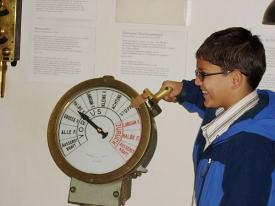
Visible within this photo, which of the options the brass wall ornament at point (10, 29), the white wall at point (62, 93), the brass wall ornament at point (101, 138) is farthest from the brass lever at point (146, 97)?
the brass wall ornament at point (10, 29)

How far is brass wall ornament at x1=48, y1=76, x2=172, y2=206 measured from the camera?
5.33ft

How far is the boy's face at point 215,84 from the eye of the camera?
143 cm

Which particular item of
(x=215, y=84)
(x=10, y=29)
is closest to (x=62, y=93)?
(x=10, y=29)

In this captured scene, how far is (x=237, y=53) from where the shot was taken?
1395mm

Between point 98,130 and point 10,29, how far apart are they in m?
0.60

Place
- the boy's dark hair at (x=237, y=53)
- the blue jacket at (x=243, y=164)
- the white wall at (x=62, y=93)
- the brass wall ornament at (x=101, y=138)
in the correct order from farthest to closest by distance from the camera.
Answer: the white wall at (x=62, y=93)
the brass wall ornament at (x=101, y=138)
the boy's dark hair at (x=237, y=53)
the blue jacket at (x=243, y=164)

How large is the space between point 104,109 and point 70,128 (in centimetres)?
13

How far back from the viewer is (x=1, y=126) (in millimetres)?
2027

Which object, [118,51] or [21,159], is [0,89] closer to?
[21,159]

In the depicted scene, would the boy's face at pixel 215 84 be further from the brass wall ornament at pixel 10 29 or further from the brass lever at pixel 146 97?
the brass wall ornament at pixel 10 29

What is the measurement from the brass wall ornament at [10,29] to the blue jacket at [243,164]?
3.02ft

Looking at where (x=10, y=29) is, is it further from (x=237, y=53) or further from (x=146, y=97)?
(x=237, y=53)

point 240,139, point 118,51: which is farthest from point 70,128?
point 240,139

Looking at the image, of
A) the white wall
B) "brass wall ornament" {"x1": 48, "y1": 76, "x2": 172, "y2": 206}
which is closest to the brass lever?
"brass wall ornament" {"x1": 48, "y1": 76, "x2": 172, "y2": 206}
